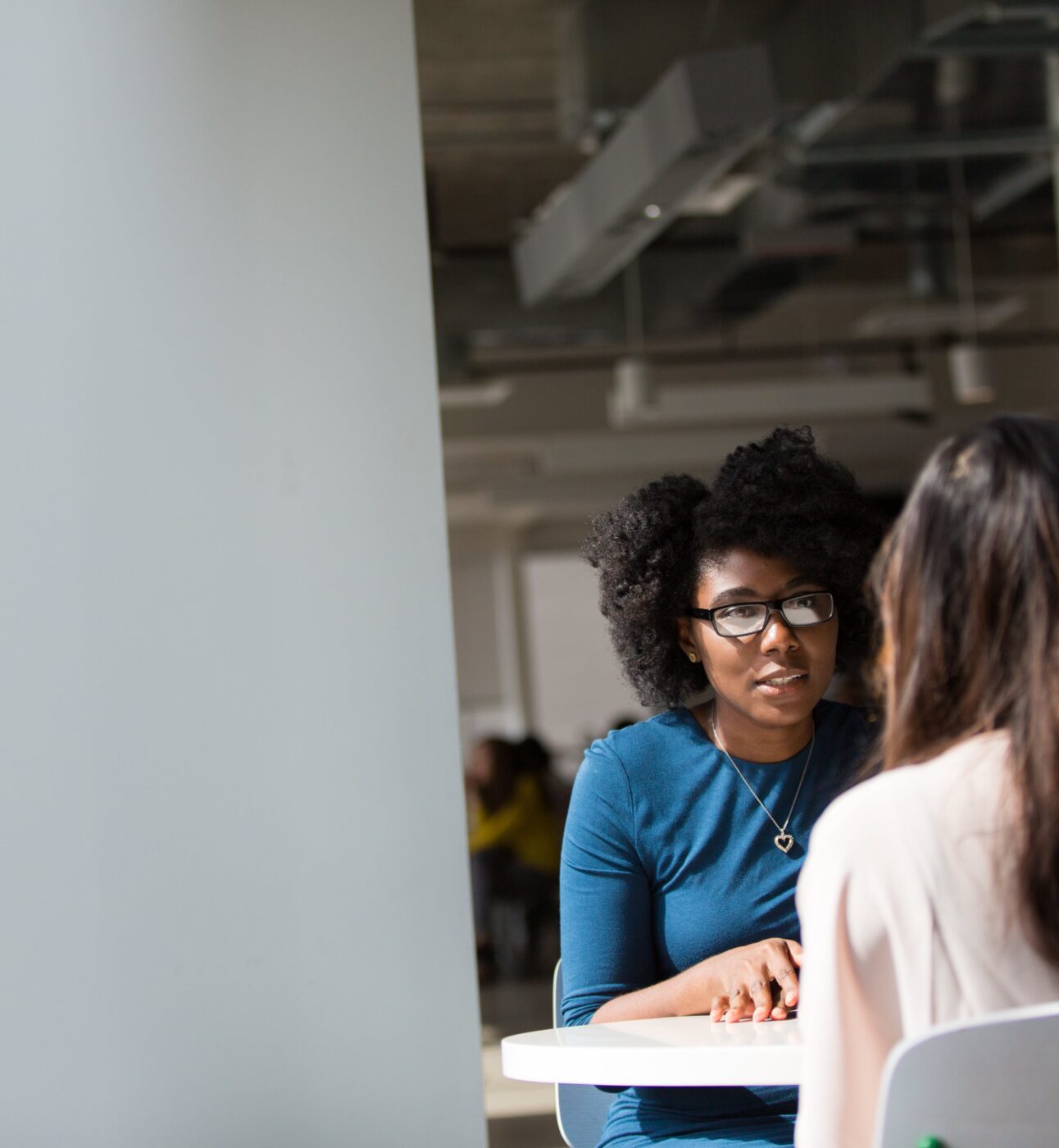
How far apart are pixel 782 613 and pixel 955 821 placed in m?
0.80

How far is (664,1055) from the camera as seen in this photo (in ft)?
4.90

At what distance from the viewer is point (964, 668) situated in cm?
118

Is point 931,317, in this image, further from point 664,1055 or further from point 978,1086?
point 978,1086

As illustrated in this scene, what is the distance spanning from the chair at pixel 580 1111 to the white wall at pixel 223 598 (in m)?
0.15

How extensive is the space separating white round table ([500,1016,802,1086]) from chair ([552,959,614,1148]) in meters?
0.41

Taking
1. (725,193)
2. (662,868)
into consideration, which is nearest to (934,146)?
(725,193)

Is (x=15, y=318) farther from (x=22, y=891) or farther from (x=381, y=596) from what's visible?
(x=22, y=891)

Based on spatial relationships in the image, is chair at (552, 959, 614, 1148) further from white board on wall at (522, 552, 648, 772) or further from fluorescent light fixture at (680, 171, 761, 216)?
white board on wall at (522, 552, 648, 772)

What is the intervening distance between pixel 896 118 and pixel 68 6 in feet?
15.3

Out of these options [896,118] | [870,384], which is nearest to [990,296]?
[870,384]

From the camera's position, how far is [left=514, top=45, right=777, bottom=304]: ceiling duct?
4.18 metres

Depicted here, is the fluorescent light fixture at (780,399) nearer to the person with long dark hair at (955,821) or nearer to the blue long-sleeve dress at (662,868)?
the blue long-sleeve dress at (662,868)

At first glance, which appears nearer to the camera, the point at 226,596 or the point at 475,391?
the point at 226,596

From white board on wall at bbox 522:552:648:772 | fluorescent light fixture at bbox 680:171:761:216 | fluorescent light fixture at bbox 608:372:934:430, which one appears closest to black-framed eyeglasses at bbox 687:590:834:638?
fluorescent light fixture at bbox 680:171:761:216
